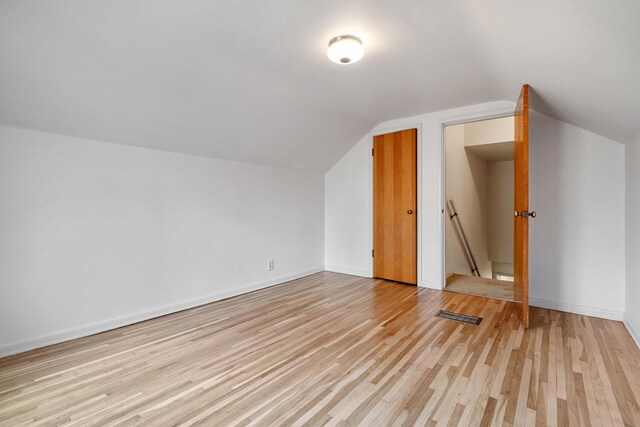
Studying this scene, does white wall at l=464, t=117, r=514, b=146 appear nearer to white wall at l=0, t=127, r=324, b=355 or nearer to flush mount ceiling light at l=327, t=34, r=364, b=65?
flush mount ceiling light at l=327, t=34, r=364, b=65

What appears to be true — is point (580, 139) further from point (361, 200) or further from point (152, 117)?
point (152, 117)

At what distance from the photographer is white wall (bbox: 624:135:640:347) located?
7.62 feet

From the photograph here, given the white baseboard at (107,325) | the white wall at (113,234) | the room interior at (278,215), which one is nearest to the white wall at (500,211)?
the room interior at (278,215)

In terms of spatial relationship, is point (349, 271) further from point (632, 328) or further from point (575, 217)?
point (632, 328)

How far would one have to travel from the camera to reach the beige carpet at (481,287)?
3.46m

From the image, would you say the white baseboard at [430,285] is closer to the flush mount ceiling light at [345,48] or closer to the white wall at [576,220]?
the white wall at [576,220]

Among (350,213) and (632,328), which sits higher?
(350,213)

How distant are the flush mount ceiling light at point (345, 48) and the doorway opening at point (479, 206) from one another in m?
2.35

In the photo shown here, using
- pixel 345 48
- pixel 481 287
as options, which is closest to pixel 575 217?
pixel 481 287

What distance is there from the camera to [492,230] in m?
6.67

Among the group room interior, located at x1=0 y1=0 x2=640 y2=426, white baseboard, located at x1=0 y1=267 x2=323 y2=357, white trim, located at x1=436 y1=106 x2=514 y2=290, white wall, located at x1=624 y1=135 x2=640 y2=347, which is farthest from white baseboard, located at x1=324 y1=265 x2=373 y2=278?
white wall, located at x1=624 y1=135 x2=640 y2=347

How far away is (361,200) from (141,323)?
3070 mm

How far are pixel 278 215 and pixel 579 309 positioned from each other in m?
3.41

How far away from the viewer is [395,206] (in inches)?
161
